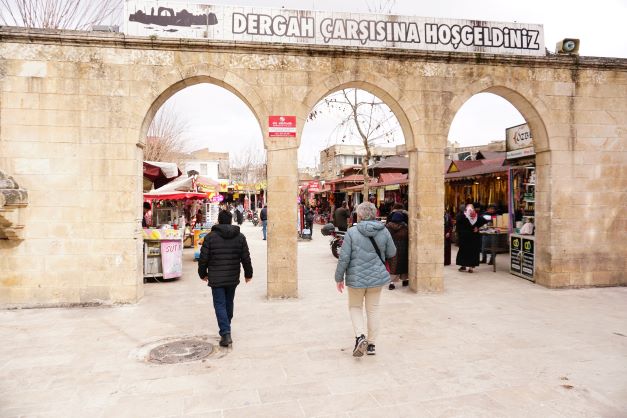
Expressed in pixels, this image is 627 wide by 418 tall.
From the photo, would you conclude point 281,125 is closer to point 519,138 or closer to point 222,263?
point 222,263

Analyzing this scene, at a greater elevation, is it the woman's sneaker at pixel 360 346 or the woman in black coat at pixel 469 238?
the woman in black coat at pixel 469 238

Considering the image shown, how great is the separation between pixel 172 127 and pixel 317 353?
69.9 ft

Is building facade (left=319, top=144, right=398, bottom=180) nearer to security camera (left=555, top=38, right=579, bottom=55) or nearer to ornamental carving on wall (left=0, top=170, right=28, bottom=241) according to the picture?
security camera (left=555, top=38, right=579, bottom=55)

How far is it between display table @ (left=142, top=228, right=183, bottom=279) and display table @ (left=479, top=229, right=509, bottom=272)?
7.36 meters

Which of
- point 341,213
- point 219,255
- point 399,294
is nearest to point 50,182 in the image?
point 219,255

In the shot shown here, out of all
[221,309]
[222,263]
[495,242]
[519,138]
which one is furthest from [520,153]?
[221,309]

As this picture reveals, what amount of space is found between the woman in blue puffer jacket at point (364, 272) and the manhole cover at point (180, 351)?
5.88 ft

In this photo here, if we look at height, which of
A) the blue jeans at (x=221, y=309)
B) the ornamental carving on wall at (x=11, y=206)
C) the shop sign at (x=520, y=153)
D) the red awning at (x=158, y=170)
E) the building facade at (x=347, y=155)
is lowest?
the blue jeans at (x=221, y=309)

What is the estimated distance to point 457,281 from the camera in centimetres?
836

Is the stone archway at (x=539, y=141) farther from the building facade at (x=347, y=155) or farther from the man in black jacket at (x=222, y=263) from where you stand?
the building facade at (x=347, y=155)

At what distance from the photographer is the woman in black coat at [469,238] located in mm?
9195

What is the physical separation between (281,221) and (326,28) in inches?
139

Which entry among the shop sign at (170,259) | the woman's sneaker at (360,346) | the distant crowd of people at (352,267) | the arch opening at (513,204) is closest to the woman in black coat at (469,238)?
the arch opening at (513,204)

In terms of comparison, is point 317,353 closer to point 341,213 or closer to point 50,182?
point 50,182
